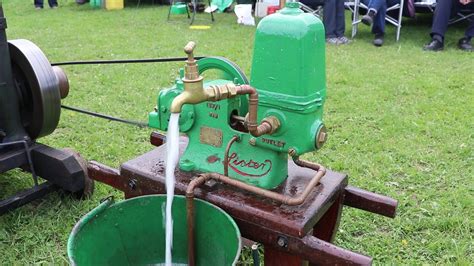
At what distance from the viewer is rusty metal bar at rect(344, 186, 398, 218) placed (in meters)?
1.57

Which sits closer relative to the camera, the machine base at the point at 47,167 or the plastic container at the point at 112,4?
the machine base at the point at 47,167

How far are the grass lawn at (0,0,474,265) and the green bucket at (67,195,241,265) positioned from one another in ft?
1.72

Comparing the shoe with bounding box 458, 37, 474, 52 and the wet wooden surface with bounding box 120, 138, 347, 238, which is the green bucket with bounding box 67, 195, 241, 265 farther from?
the shoe with bounding box 458, 37, 474, 52

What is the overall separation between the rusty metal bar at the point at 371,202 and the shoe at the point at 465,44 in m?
4.15

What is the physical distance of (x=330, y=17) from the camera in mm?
5598

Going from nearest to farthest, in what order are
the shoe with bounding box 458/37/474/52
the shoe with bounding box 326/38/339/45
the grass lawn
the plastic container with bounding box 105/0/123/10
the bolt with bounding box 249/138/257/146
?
the bolt with bounding box 249/138/257/146
the grass lawn
the shoe with bounding box 458/37/474/52
the shoe with bounding box 326/38/339/45
the plastic container with bounding box 105/0/123/10

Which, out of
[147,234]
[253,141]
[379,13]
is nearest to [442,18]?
[379,13]

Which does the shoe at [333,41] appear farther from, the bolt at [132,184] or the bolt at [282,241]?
the bolt at [282,241]

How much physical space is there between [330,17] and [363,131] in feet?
9.43

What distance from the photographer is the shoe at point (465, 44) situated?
514 centimetres

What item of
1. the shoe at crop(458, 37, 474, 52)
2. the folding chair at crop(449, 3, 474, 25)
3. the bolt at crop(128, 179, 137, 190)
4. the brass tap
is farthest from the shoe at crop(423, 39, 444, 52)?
the brass tap

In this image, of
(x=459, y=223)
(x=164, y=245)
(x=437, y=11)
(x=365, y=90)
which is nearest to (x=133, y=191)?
(x=164, y=245)

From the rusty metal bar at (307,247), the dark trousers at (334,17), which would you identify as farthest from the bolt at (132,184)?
the dark trousers at (334,17)

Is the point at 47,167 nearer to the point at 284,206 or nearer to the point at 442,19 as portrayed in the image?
the point at 284,206
